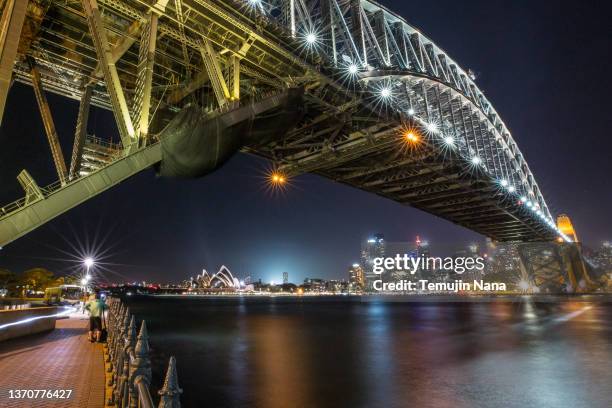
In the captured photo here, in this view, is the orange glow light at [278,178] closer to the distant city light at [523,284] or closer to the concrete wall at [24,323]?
the concrete wall at [24,323]

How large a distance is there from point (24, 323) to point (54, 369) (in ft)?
23.2

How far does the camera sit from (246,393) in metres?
10.8

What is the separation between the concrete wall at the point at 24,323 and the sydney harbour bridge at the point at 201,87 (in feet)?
12.8

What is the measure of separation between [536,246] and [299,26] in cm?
8051

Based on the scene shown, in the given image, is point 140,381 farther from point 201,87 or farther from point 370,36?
point 370,36

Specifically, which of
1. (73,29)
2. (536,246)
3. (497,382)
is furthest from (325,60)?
(536,246)

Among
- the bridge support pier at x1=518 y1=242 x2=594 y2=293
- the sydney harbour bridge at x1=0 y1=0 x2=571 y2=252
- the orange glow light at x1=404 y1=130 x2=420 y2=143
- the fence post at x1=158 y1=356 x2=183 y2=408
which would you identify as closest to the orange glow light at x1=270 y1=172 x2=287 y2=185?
the sydney harbour bridge at x1=0 y1=0 x2=571 y2=252

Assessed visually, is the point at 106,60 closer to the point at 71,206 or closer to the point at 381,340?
the point at 71,206

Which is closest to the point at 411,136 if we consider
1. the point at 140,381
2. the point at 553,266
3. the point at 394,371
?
the point at 394,371

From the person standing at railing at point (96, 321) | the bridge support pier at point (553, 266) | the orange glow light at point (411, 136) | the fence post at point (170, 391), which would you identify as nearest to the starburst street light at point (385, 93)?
the orange glow light at point (411, 136)

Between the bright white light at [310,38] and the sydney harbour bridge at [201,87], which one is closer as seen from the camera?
the sydney harbour bridge at [201,87]

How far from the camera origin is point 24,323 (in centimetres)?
1464

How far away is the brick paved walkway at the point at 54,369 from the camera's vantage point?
267 inches

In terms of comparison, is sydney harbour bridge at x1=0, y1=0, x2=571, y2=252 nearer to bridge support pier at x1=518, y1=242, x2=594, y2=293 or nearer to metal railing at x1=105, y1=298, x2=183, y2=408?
metal railing at x1=105, y1=298, x2=183, y2=408
